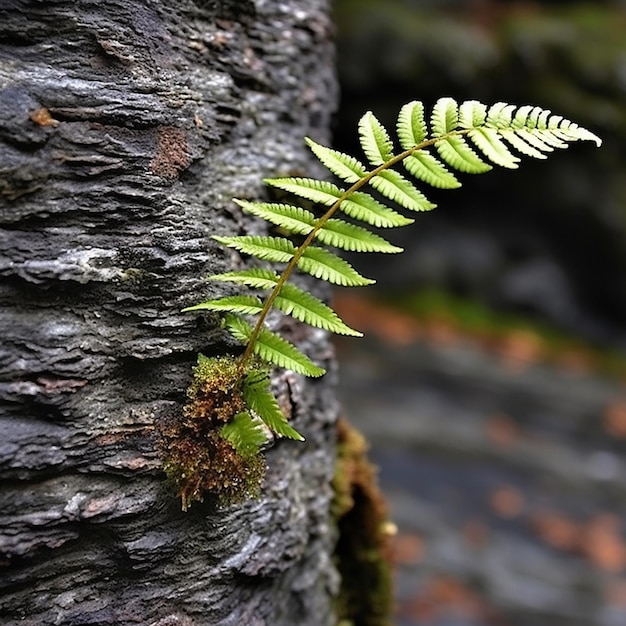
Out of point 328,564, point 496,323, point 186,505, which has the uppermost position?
point 186,505

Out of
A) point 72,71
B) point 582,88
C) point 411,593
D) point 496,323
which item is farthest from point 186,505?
point 582,88

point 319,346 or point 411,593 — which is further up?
point 319,346

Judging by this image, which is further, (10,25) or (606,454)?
(606,454)

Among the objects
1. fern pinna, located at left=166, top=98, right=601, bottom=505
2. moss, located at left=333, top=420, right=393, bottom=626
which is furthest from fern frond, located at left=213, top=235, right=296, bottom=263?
moss, located at left=333, top=420, right=393, bottom=626

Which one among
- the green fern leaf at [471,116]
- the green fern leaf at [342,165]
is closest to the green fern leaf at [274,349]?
the green fern leaf at [342,165]

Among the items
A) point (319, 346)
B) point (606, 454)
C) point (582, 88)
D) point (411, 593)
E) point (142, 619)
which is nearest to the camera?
point (142, 619)

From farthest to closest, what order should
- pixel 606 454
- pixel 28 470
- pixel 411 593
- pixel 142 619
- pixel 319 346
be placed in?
pixel 606 454 < pixel 411 593 < pixel 319 346 < pixel 142 619 < pixel 28 470

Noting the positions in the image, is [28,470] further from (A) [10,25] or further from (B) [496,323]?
(B) [496,323]
